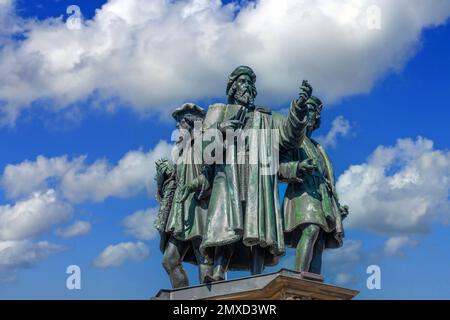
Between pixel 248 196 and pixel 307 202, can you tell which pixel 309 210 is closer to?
pixel 307 202

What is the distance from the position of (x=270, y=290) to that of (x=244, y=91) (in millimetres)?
4928

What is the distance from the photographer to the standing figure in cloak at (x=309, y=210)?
18.4 meters

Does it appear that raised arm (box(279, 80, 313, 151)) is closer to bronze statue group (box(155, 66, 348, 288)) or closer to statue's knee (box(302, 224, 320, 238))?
bronze statue group (box(155, 66, 348, 288))

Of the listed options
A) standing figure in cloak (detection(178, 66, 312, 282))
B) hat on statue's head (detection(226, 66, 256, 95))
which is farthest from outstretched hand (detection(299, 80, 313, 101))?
hat on statue's head (detection(226, 66, 256, 95))

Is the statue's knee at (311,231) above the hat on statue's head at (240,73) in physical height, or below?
below

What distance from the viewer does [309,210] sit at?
18469 millimetres

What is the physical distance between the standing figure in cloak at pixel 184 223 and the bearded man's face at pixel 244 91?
3.69 feet

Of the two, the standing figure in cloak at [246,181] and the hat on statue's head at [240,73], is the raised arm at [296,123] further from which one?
the hat on statue's head at [240,73]

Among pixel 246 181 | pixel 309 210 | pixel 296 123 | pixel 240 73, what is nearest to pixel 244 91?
pixel 240 73

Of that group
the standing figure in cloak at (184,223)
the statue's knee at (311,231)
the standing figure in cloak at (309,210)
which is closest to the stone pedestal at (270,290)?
the standing figure in cloak at (309,210)

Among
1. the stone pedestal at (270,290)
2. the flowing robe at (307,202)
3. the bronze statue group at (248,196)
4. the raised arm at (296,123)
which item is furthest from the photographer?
the flowing robe at (307,202)

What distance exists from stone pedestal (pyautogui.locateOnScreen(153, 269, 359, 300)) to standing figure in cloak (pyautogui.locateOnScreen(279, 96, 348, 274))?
1.61 metres
